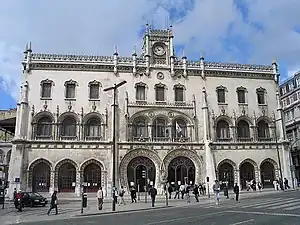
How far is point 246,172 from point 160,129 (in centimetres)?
1219

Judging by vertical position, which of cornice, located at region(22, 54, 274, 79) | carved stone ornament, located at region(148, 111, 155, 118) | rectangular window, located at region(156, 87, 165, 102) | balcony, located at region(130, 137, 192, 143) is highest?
cornice, located at region(22, 54, 274, 79)

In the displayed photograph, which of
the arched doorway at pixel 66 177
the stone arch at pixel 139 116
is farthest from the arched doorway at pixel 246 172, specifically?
the arched doorway at pixel 66 177

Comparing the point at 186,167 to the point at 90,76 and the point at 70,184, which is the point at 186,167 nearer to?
the point at 70,184

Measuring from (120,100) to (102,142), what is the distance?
559cm

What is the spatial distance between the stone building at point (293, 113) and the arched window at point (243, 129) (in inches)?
591

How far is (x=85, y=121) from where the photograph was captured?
123 feet

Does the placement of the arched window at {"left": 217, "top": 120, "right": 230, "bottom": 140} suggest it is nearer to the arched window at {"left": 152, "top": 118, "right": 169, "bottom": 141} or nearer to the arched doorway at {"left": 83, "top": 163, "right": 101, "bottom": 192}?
the arched window at {"left": 152, "top": 118, "right": 169, "bottom": 141}

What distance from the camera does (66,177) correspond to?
36031 millimetres

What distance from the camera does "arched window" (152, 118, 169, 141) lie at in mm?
38803

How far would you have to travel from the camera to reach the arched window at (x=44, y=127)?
36.7m

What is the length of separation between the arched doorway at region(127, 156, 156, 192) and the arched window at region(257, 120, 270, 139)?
14826mm

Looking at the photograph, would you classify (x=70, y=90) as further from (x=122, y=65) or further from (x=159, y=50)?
(x=159, y=50)

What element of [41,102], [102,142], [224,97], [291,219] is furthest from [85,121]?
[291,219]

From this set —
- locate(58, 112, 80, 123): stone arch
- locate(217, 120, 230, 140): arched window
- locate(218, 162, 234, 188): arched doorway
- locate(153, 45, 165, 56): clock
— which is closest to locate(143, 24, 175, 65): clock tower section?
locate(153, 45, 165, 56): clock
